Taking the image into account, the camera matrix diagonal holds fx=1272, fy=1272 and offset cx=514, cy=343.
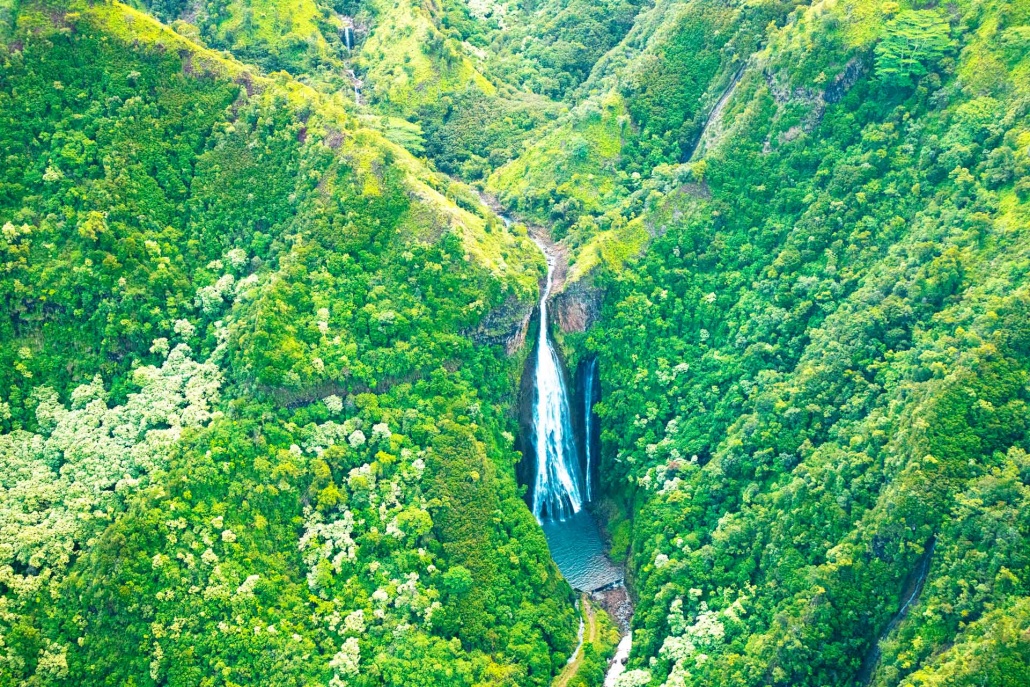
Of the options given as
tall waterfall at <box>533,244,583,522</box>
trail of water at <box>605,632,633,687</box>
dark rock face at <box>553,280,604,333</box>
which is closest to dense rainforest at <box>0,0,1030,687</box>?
dark rock face at <box>553,280,604,333</box>

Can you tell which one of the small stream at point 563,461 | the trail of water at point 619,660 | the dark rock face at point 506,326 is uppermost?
the dark rock face at point 506,326

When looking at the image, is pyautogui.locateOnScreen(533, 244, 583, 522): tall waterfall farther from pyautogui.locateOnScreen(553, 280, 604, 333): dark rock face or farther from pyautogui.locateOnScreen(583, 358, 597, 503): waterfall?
pyautogui.locateOnScreen(553, 280, 604, 333): dark rock face

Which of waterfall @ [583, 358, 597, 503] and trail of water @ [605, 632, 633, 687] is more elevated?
waterfall @ [583, 358, 597, 503]

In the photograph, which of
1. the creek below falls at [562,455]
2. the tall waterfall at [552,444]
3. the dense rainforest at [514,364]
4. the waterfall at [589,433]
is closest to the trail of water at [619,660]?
the dense rainforest at [514,364]

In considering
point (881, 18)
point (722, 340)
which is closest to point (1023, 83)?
point (881, 18)

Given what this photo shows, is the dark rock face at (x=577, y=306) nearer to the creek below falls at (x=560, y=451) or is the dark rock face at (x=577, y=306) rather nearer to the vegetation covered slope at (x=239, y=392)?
the creek below falls at (x=560, y=451)

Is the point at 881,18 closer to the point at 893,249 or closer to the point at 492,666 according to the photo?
the point at 893,249

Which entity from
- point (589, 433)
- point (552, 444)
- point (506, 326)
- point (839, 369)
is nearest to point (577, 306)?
point (506, 326)
